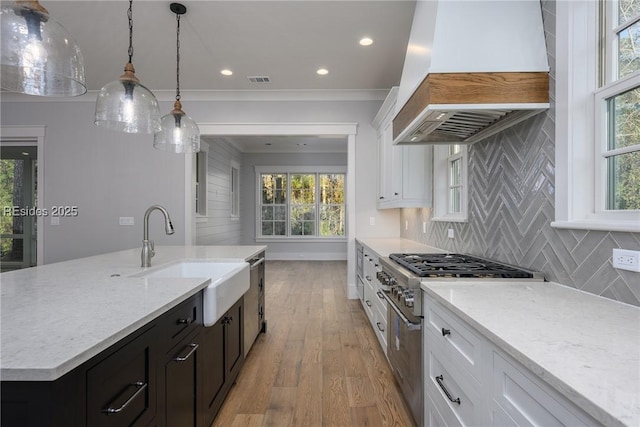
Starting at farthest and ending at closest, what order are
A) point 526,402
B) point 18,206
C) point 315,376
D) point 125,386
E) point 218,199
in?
point 218,199, point 18,206, point 315,376, point 125,386, point 526,402

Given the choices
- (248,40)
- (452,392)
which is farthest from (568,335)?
(248,40)

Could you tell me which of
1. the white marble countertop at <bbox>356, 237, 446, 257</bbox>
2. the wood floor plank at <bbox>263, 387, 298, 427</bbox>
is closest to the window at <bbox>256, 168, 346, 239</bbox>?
the white marble countertop at <bbox>356, 237, 446, 257</bbox>

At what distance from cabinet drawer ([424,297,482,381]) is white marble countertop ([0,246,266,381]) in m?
1.09

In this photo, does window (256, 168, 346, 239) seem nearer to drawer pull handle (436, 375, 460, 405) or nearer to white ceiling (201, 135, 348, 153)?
white ceiling (201, 135, 348, 153)

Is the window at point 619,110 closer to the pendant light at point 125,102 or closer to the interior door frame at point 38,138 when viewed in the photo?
the pendant light at point 125,102

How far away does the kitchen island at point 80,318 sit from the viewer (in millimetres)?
789

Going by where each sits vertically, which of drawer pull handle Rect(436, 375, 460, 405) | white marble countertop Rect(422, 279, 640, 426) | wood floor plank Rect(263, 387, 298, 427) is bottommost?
wood floor plank Rect(263, 387, 298, 427)

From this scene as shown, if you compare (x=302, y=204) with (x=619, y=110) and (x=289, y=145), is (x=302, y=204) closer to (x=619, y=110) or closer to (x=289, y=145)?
(x=289, y=145)

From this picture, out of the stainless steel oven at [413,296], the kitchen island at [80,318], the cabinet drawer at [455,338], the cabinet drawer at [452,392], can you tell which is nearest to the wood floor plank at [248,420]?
the kitchen island at [80,318]

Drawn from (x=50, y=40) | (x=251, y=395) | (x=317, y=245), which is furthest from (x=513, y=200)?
(x=317, y=245)

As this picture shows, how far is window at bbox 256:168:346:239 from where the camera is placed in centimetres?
883

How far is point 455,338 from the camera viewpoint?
1318 millimetres

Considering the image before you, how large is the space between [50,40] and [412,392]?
2.38 m

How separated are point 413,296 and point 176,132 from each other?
7.38 ft
